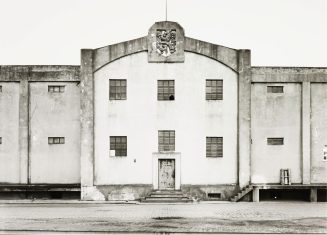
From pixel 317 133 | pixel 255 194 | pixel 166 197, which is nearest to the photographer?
pixel 166 197

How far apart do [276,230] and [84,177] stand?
16.1m

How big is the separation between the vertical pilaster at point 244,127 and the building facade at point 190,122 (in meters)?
0.05

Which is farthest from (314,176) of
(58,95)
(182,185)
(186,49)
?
(58,95)

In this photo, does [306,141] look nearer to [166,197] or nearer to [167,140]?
[167,140]

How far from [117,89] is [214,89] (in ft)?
17.5

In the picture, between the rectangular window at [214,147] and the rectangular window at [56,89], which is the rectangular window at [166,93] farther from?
the rectangular window at [56,89]

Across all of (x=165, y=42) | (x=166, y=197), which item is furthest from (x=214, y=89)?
(x=166, y=197)

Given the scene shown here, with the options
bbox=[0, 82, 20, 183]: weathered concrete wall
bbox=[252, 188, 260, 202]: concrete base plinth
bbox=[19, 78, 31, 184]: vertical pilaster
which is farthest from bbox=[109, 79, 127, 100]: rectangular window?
bbox=[252, 188, 260, 202]: concrete base plinth

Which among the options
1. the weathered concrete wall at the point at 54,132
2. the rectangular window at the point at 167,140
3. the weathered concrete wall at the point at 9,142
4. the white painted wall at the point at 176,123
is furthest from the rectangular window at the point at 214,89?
the weathered concrete wall at the point at 9,142

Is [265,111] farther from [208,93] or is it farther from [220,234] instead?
[220,234]

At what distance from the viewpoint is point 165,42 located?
34.4m

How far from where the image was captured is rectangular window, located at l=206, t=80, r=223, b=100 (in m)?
34.4

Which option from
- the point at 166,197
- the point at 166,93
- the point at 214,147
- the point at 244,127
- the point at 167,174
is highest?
the point at 166,93

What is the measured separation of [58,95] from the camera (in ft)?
116
